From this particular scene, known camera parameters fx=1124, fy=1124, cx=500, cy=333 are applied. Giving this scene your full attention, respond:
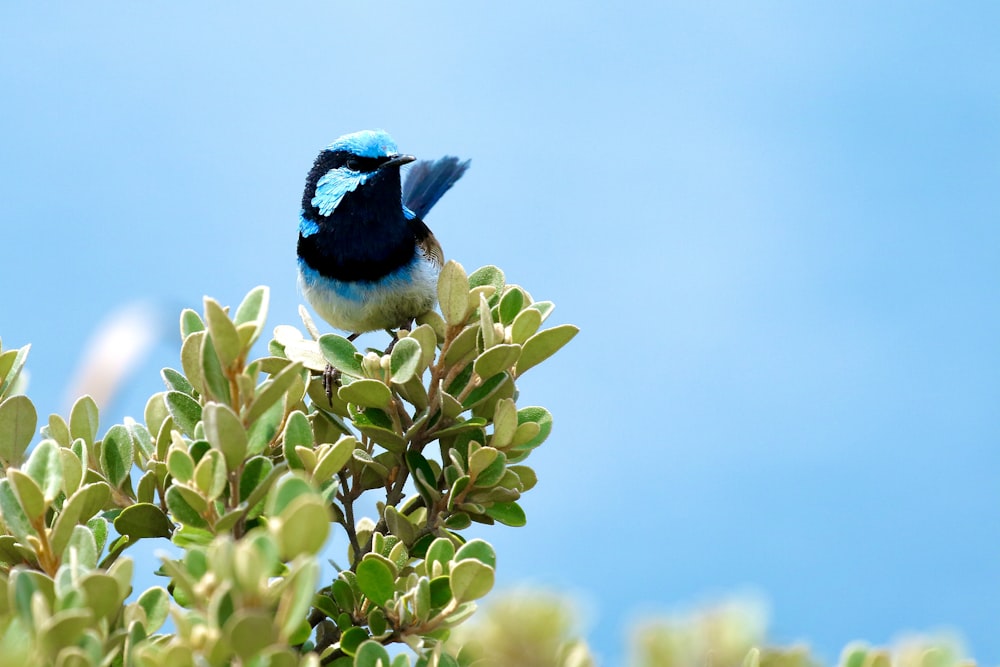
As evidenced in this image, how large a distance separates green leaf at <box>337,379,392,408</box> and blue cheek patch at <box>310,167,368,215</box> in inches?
81.8

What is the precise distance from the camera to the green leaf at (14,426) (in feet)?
8.34

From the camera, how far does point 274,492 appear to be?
1.80m

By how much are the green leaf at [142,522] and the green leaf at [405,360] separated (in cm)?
60

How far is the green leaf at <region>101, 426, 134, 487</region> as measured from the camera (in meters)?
2.61

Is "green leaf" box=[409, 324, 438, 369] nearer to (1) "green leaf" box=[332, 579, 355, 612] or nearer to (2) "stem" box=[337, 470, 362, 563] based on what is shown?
(2) "stem" box=[337, 470, 362, 563]

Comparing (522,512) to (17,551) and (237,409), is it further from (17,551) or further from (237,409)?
(17,551)

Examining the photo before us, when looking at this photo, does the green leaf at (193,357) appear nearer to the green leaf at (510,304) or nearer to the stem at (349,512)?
the stem at (349,512)

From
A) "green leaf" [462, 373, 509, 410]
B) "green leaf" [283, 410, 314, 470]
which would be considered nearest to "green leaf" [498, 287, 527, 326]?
"green leaf" [462, 373, 509, 410]

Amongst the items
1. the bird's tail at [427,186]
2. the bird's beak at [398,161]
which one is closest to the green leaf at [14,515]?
the bird's beak at [398,161]

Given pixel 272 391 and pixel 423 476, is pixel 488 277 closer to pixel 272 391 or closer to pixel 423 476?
pixel 423 476

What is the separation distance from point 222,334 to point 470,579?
26.0 inches

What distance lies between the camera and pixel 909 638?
1.85 m

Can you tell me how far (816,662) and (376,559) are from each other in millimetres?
949

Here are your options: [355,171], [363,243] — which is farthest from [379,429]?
[355,171]
